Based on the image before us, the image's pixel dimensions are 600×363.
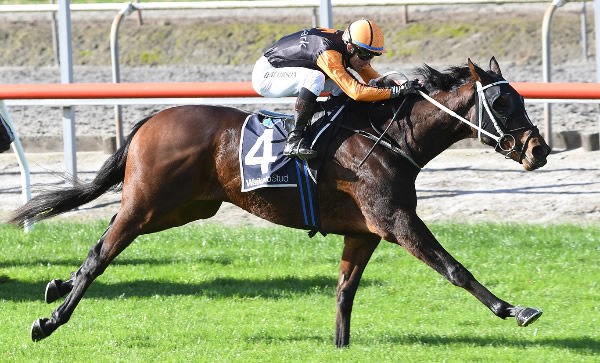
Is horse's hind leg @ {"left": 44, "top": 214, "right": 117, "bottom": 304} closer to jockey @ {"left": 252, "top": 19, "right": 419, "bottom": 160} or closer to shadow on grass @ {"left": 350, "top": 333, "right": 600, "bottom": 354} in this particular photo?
jockey @ {"left": 252, "top": 19, "right": 419, "bottom": 160}

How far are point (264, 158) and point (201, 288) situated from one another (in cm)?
195

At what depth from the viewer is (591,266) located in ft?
25.2

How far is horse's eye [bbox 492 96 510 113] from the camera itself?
5.54 m

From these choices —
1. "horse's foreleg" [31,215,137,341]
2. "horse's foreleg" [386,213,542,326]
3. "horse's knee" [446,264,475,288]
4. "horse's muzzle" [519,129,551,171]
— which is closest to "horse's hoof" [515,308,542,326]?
"horse's foreleg" [386,213,542,326]

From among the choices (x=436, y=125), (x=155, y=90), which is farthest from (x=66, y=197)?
(x=436, y=125)

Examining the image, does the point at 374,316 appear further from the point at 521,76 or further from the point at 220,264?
the point at 521,76

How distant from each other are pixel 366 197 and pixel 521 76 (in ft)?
32.5

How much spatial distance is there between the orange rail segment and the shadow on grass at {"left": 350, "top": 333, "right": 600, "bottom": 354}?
87.9 inches

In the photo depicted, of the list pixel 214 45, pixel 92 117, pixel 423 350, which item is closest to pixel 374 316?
pixel 423 350

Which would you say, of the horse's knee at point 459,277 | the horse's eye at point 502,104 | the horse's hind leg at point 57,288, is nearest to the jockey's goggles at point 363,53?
the horse's eye at point 502,104

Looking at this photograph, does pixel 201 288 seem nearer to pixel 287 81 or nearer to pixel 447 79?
pixel 287 81

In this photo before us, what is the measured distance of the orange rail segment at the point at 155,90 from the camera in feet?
25.4

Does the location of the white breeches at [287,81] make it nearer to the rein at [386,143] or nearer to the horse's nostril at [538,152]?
the rein at [386,143]

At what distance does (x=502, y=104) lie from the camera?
18.2ft
